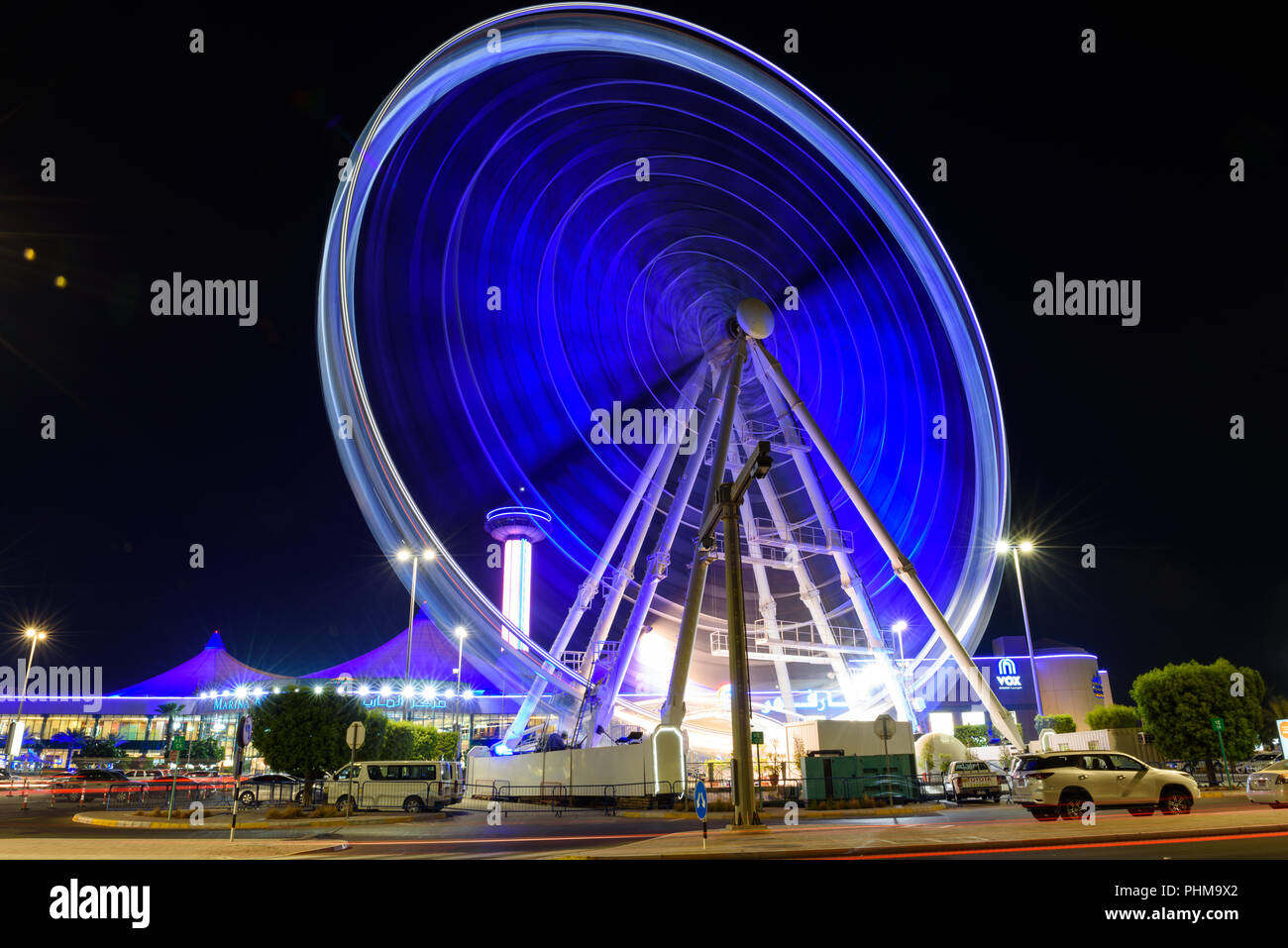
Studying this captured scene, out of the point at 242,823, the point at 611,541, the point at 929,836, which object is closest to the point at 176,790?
the point at 242,823

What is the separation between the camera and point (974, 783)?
68.9ft

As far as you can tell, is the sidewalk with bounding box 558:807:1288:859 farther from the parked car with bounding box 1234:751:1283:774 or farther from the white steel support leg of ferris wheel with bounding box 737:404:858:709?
the parked car with bounding box 1234:751:1283:774

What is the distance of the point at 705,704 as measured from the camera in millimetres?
32781

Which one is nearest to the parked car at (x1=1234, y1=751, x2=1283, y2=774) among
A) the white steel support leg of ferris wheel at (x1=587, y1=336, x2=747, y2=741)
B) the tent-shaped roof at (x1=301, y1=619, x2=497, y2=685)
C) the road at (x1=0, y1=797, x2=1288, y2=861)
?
the road at (x1=0, y1=797, x2=1288, y2=861)

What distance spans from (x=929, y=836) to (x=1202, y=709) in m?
19.7

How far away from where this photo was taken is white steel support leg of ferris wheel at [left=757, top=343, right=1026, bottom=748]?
23.4 meters

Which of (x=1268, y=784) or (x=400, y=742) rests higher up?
(x=1268, y=784)

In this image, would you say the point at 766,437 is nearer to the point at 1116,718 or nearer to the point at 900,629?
the point at 900,629

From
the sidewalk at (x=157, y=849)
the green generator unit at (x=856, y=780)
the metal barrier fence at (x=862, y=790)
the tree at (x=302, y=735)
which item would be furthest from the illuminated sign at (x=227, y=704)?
the sidewalk at (x=157, y=849)

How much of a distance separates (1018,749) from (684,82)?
21.7 metres

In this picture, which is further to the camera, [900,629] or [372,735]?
[900,629]

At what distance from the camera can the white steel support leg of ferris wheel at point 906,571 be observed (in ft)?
76.9
